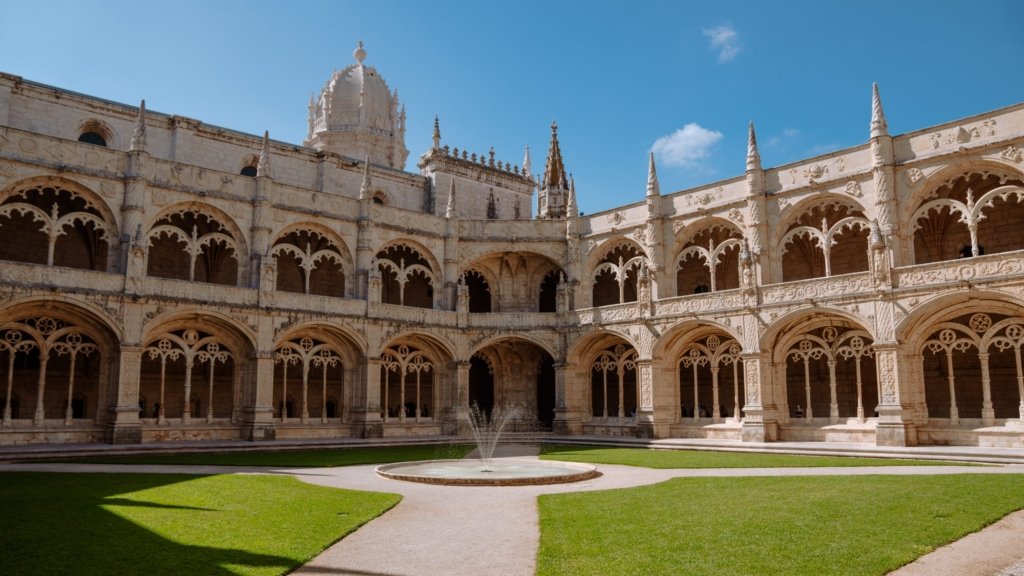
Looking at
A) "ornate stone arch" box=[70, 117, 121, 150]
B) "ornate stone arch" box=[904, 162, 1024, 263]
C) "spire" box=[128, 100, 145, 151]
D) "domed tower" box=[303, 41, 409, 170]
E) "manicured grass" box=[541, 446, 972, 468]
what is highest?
"domed tower" box=[303, 41, 409, 170]

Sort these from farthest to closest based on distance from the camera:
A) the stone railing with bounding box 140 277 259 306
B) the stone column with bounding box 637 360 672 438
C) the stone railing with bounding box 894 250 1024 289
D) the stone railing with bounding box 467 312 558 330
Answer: the stone railing with bounding box 467 312 558 330, the stone column with bounding box 637 360 672 438, the stone railing with bounding box 140 277 259 306, the stone railing with bounding box 894 250 1024 289

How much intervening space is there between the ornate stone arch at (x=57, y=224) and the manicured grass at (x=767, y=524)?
2073 centimetres

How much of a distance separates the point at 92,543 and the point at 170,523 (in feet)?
4.34

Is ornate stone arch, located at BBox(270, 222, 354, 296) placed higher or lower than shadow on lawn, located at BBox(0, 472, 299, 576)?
higher

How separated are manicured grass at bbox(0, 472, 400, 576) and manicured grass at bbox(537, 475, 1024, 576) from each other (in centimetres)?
294

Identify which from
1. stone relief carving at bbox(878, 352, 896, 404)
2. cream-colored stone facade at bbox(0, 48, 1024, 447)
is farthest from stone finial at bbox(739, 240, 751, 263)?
stone relief carving at bbox(878, 352, 896, 404)

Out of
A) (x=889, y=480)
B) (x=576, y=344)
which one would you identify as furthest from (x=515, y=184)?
(x=889, y=480)

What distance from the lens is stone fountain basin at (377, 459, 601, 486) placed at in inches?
600

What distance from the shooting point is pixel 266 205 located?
98.8ft

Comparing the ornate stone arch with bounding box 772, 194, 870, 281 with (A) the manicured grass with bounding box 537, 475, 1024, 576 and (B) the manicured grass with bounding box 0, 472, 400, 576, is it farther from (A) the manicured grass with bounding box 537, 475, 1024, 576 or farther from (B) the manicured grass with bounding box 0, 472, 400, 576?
(B) the manicured grass with bounding box 0, 472, 400, 576

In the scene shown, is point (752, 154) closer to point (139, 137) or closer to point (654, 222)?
point (654, 222)

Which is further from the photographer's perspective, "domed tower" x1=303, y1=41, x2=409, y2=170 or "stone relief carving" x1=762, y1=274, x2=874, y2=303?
"domed tower" x1=303, y1=41, x2=409, y2=170

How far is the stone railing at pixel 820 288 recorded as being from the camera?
2628cm

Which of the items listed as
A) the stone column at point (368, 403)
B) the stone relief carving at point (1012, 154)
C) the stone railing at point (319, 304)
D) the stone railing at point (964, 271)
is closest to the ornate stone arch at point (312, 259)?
the stone railing at point (319, 304)
